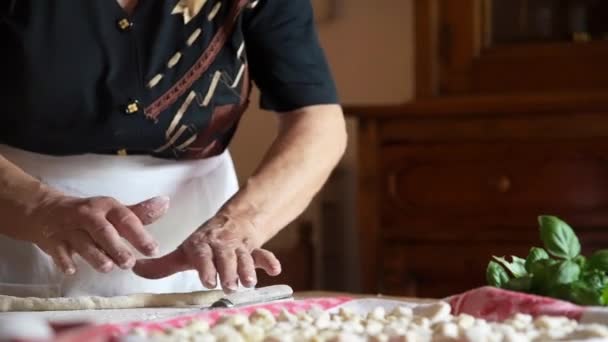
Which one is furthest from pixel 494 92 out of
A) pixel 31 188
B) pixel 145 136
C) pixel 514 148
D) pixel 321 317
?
pixel 321 317

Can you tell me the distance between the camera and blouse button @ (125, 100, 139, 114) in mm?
1153

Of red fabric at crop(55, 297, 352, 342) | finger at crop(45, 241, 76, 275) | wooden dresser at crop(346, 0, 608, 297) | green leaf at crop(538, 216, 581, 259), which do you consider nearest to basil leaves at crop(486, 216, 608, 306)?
green leaf at crop(538, 216, 581, 259)

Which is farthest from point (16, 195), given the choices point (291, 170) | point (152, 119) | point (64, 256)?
point (291, 170)

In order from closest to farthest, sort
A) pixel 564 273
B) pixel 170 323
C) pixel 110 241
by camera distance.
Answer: pixel 170 323
pixel 564 273
pixel 110 241

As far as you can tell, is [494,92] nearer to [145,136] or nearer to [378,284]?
[378,284]

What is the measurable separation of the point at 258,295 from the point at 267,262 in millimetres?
52

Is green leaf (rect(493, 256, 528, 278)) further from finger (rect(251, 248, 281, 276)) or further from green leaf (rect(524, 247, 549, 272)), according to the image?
finger (rect(251, 248, 281, 276))

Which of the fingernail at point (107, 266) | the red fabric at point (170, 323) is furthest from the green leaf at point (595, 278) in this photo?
the fingernail at point (107, 266)

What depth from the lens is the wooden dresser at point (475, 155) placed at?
177 centimetres

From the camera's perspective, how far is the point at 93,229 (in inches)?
37.5

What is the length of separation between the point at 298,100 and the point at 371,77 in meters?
1.20

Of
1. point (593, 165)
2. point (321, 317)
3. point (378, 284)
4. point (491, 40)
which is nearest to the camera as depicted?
point (321, 317)

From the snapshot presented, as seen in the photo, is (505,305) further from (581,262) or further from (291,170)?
(291,170)

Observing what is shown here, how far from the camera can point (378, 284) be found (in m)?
1.92
